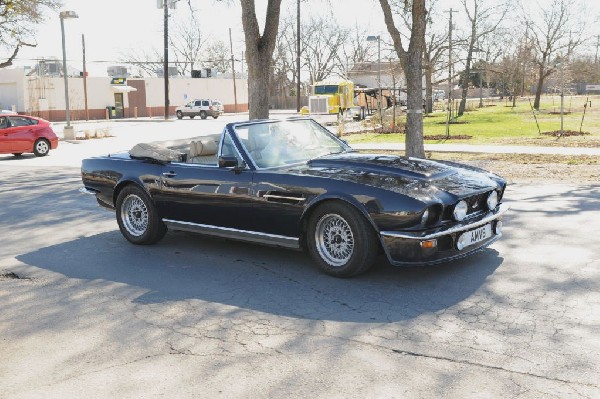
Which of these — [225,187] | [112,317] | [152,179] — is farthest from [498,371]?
[152,179]

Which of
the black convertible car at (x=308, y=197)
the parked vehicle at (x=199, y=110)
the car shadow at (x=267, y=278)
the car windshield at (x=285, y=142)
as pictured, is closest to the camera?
the car shadow at (x=267, y=278)

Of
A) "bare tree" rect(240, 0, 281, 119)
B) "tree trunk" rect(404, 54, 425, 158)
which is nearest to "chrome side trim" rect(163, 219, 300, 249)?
"bare tree" rect(240, 0, 281, 119)

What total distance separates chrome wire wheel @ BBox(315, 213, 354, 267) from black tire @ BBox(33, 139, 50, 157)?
18.4 metres

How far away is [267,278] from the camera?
6172mm

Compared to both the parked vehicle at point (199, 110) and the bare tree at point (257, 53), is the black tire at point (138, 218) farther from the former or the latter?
the parked vehicle at point (199, 110)

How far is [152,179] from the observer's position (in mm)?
7453

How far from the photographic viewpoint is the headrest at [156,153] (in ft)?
24.5

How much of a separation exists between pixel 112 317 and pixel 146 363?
3.55ft

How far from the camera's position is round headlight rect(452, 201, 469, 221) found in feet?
18.7

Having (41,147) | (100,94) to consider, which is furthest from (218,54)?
(41,147)

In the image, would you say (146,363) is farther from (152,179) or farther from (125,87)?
(125,87)

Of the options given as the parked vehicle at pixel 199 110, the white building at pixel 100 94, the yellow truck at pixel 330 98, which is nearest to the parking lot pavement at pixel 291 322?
the yellow truck at pixel 330 98

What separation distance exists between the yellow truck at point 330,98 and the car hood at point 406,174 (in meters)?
43.5

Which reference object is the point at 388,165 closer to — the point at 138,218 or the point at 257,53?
the point at 138,218
